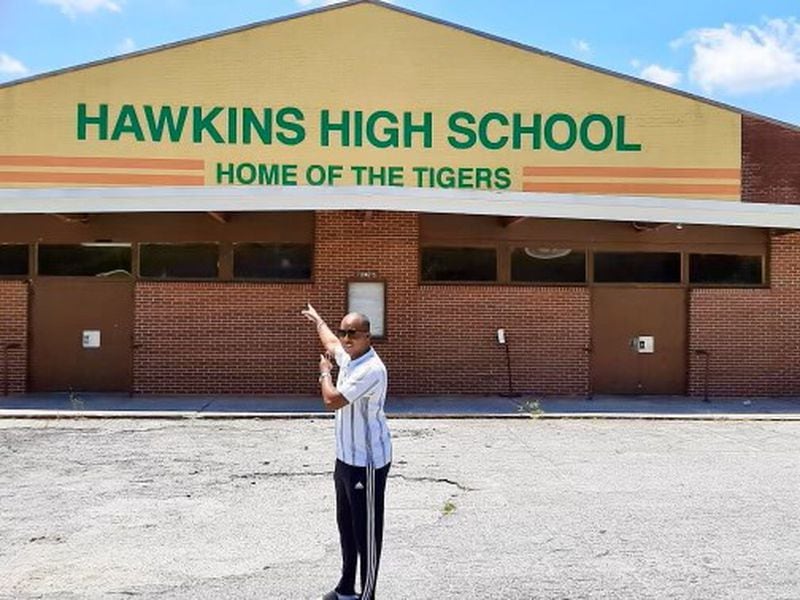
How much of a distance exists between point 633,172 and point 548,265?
257 cm

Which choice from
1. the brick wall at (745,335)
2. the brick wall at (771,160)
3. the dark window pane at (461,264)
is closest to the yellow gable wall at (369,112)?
the brick wall at (771,160)

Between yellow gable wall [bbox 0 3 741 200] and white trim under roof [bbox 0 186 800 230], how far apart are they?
6.80 ft

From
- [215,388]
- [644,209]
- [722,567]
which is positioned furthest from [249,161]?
[722,567]

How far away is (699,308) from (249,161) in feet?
29.2

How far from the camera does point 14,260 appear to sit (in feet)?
50.6

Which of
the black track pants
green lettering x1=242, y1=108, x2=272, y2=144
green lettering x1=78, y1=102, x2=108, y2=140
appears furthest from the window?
the black track pants

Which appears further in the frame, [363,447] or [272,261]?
[272,261]

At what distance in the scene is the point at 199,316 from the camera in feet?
50.5

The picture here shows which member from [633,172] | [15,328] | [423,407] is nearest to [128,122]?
[15,328]

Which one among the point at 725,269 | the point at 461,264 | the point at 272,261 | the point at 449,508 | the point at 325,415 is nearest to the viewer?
the point at 449,508

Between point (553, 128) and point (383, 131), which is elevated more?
point (553, 128)

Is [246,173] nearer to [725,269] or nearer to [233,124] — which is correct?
[233,124]

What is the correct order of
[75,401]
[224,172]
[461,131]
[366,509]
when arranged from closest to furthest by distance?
[366,509]
[75,401]
[224,172]
[461,131]

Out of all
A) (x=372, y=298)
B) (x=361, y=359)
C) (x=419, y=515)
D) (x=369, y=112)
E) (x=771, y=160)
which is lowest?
(x=419, y=515)
